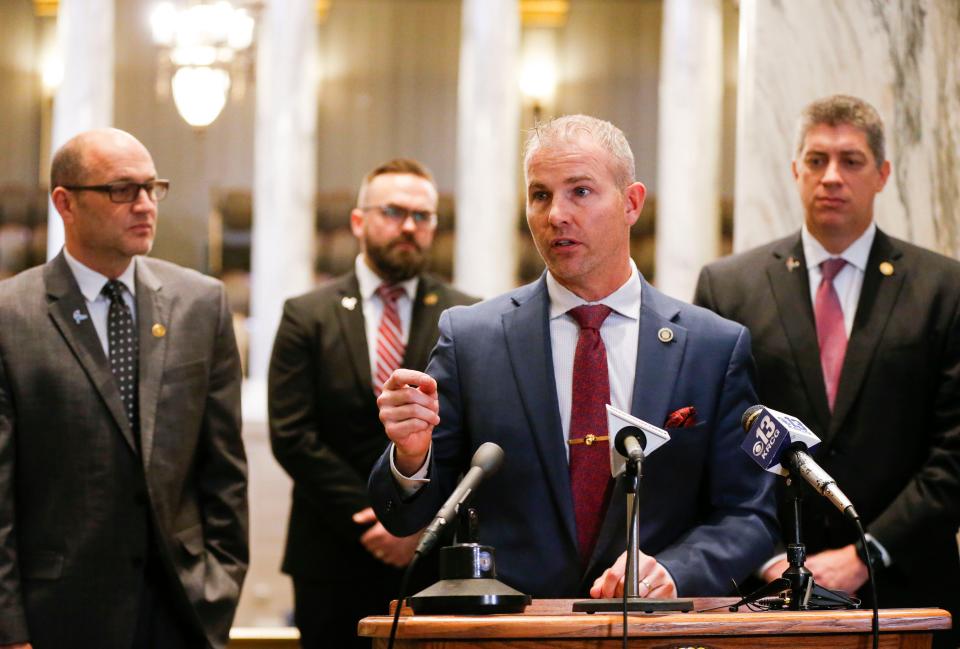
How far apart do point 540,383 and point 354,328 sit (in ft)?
5.97

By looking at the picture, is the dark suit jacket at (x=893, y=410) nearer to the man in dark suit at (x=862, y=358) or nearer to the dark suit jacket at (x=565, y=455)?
the man in dark suit at (x=862, y=358)

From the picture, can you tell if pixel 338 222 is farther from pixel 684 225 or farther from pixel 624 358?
pixel 624 358

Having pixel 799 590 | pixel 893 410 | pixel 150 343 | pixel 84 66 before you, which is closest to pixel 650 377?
pixel 799 590

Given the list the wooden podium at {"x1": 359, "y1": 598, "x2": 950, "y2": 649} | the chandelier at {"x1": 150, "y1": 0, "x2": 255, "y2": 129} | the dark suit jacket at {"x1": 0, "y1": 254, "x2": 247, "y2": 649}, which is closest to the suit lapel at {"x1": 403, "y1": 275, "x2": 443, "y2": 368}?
the dark suit jacket at {"x1": 0, "y1": 254, "x2": 247, "y2": 649}

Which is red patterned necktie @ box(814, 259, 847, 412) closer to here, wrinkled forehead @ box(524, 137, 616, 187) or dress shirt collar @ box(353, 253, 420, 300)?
wrinkled forehead @ box(524, 137, 616, 187)

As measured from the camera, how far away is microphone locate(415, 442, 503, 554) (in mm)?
2105

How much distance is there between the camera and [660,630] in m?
2.13

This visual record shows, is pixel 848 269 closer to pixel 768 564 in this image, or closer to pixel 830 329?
pixel 830 329

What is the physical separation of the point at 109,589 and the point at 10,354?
678 mm

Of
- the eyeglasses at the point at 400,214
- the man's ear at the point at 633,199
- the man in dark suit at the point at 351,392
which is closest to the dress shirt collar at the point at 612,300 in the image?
the man's ear at the point at 633,199

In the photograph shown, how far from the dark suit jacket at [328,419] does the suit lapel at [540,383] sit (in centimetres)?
154

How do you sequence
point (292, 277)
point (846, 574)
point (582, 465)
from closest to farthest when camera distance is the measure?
point (582, 465)
point (846, 574)
point (292, 277)

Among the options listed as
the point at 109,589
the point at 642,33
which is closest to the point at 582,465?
the point at 109,589

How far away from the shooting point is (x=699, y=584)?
8.69 feet
